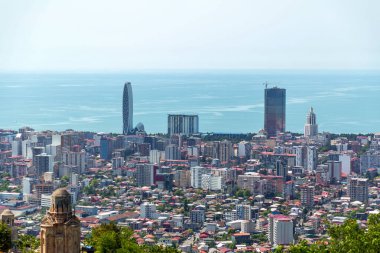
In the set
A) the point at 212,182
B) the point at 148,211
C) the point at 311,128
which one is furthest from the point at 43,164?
the point at 311,128

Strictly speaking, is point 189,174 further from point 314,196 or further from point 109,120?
point 109,120

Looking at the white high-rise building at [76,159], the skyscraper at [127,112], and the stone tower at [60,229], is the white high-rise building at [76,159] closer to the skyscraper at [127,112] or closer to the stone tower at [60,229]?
the skyscraper at [127,112]

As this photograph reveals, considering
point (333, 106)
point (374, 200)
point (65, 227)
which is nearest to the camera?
point (65, 227)

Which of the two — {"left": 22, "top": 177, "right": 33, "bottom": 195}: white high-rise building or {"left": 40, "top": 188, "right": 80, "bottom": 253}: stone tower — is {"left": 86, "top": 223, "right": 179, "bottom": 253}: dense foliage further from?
{"left": 22, "top": 177, "right": 33, "bottom": 195}: white high-rise building

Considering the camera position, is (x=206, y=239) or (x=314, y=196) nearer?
(x=206, y=239)

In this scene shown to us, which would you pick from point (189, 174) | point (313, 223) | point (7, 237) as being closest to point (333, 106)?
point (189, 174)

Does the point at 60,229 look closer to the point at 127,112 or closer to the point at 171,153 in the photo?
the point at 171,153

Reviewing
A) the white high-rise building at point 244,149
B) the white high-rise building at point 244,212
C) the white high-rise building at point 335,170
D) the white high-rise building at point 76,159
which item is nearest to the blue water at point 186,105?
the white high-rise building at point 244,149
